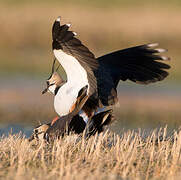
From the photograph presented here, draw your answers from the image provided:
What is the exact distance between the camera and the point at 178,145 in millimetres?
6555

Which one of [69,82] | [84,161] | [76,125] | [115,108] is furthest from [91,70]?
[115,108]

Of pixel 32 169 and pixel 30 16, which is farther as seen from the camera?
pixel 30 16

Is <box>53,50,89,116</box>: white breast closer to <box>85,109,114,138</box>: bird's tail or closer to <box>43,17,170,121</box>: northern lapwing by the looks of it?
<box>43,17,170,121</box>: northern lapwing

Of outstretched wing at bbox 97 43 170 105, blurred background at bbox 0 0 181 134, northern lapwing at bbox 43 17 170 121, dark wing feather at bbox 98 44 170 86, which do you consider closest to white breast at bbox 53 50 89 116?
northern lapwing at bbox 43 17 170 121

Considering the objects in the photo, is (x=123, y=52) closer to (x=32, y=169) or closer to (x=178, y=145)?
(x=178, y=145)

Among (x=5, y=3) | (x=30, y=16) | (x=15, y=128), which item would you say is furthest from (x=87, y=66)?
(x=5, y=3)

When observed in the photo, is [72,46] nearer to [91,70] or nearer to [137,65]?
[91,70]

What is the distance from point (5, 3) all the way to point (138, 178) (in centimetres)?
1953

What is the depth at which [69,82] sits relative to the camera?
22.5 feet

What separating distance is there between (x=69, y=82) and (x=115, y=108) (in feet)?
16.6

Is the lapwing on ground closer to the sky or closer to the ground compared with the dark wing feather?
closer to the ground

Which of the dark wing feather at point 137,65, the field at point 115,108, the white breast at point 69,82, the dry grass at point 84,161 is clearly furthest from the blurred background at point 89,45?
the dry grass at point 84,161

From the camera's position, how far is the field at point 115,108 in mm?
5727

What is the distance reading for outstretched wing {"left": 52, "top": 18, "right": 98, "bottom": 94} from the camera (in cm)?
623
